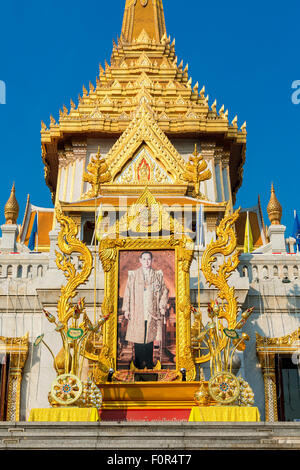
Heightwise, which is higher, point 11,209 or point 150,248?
point 11,209

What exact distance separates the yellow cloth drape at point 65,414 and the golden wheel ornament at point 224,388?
7.75ft

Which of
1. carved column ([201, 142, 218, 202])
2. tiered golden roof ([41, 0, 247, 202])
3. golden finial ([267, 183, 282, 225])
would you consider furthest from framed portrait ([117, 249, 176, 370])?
carved column ([201, 142, 218, 202])

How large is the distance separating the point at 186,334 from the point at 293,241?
12.8 metres

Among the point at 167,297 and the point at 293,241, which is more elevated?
the point at 293,241

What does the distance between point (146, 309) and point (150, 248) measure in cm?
146

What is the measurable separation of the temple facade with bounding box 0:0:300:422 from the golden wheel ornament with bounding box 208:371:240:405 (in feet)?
3.40

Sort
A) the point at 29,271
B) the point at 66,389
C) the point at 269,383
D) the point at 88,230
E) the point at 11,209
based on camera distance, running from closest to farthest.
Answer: the point at 66,389 < the point at 269,383 < the point at 29,271 < the point at 11,209 < the point at 88,230

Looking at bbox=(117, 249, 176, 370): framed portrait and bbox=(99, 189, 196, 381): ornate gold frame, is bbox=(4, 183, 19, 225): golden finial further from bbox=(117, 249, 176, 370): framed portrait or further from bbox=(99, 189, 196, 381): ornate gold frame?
bbox=(117, 249, 176, 370): framed portrait

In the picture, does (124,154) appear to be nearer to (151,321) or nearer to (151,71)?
(151,71)

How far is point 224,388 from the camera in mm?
15570

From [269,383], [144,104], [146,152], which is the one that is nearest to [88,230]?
[146,152]

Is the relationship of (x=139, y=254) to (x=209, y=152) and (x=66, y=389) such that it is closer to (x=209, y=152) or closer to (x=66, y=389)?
(x=66, y=389)
